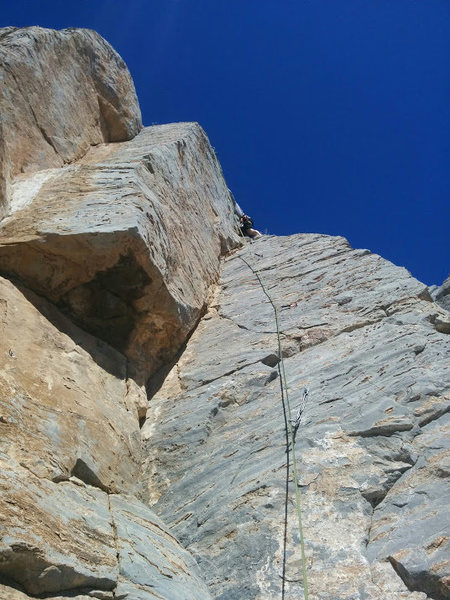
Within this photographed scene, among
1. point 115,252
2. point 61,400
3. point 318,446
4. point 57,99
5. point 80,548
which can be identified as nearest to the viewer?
point 80,548

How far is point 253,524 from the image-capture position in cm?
518

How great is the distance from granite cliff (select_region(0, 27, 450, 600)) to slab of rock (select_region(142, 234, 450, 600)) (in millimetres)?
19

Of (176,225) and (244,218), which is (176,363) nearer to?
(176,225)

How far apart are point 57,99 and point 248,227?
26.5 ft

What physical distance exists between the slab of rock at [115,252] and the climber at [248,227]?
723cm

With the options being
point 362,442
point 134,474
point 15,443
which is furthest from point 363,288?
point 15,443

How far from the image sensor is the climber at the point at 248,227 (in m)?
17.6

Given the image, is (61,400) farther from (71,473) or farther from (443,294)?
(443,294)

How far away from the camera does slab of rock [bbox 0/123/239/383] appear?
697 cm

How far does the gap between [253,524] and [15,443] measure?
2.10 m

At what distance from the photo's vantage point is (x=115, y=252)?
715 centimetres

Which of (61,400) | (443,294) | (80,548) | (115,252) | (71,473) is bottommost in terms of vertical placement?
(80,548)

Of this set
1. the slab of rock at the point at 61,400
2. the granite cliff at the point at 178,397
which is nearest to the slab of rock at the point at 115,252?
the granite cliff at the point at 178,397

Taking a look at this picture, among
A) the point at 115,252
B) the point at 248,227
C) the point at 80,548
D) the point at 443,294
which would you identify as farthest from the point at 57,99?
the point at 443,294
